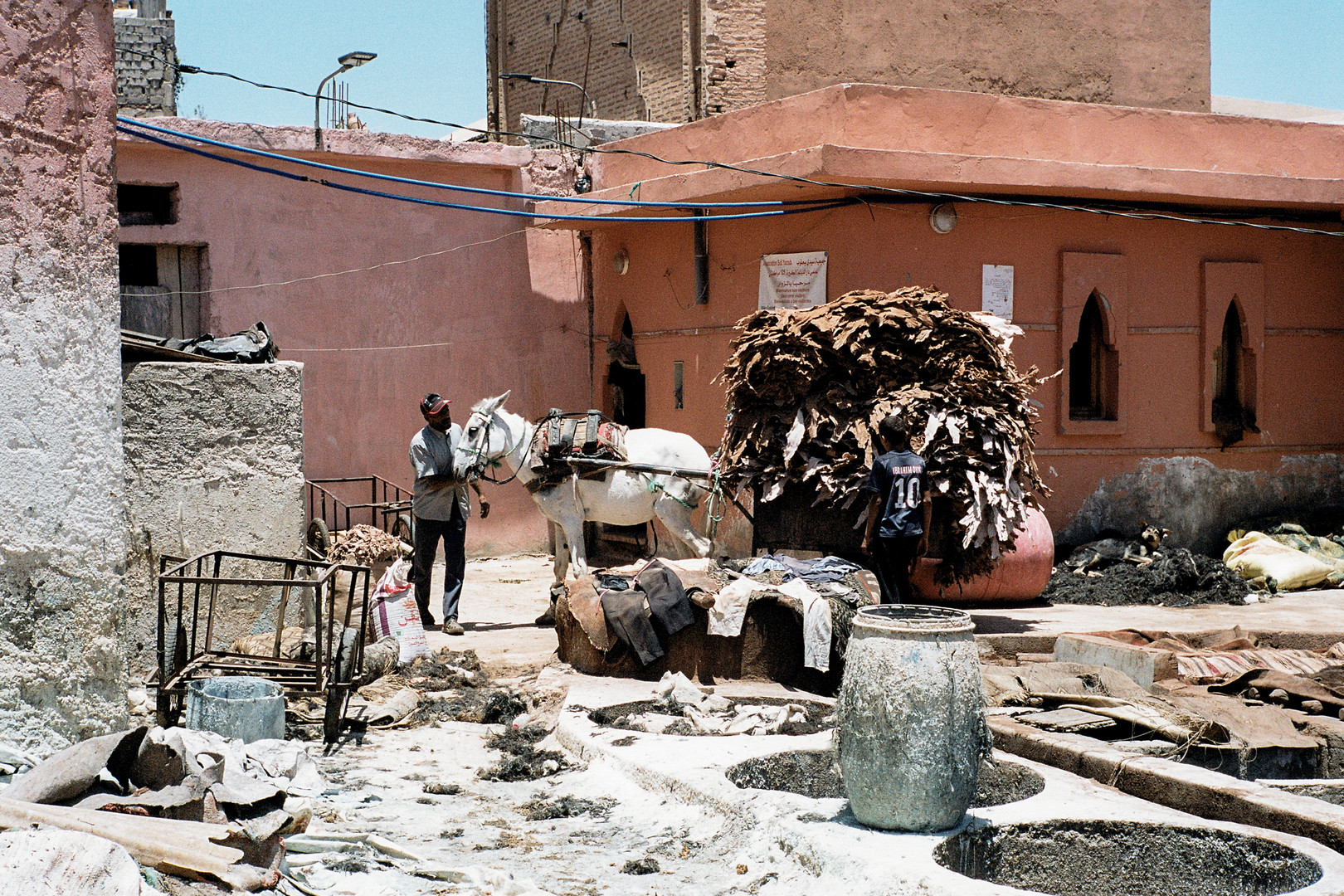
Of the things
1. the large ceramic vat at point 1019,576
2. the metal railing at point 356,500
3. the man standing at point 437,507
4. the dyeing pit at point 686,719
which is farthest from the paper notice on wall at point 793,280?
the dyeing pit at point 686,719

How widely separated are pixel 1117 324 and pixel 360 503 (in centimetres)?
822

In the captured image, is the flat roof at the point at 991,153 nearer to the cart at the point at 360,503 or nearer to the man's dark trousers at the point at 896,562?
the cart at the point at 360,503

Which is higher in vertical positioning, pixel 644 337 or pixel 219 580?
pixel 644 337

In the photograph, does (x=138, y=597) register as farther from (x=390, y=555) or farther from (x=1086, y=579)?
(x=1086, y=579)

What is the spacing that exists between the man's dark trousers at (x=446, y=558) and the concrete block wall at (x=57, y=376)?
18.8ft

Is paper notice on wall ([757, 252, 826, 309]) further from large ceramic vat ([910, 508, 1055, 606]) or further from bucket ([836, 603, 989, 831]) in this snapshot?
bucket ([836, 603, 989, 831])

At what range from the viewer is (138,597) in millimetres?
7773

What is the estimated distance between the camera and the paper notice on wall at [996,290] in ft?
43.0

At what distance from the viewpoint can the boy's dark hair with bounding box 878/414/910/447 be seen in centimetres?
884

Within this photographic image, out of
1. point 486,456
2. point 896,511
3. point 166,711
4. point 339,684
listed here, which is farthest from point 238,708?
point 486,456

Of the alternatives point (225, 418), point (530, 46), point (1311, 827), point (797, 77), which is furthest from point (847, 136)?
point (530, 46)

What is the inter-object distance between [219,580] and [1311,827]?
4.96 m

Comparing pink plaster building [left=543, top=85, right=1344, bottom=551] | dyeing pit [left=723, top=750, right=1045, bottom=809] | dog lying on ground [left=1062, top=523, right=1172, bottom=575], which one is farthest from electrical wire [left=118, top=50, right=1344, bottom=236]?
dyeing pit [left=723, top=750, right=1045, bottom=809]

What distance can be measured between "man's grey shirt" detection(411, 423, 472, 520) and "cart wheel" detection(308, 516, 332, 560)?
0.86 meters
